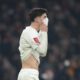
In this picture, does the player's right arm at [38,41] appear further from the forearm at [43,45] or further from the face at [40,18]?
the face at [40,18]

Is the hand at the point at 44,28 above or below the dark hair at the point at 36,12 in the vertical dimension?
below

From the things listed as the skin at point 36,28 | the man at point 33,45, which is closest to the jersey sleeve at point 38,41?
the man at point 33,45

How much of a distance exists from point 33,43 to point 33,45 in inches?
1.2

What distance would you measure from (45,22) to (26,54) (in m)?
0.53

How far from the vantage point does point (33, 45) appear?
24.2ft

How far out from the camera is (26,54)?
7.45 m

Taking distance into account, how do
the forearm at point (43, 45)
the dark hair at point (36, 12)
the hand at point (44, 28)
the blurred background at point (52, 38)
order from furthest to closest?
the blurred background at point (52, 38) < the dark hair at point (36, 12) < the hand at point (44, 28) < the forearm at point (43, 45)

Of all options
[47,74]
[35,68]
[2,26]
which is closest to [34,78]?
[35,68]

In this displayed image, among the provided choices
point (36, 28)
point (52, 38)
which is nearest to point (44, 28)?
point (36, 28)

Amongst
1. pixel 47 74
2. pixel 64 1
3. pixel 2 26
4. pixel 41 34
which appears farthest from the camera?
pixel 64 1

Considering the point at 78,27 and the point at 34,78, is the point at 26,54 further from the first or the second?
the point at 78,27

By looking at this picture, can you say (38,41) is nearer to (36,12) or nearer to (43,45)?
(43,45)

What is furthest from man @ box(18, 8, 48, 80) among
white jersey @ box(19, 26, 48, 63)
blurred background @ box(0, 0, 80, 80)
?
blurred background @ box(0, 0, 80, 80)

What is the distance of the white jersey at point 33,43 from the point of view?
288 inches
